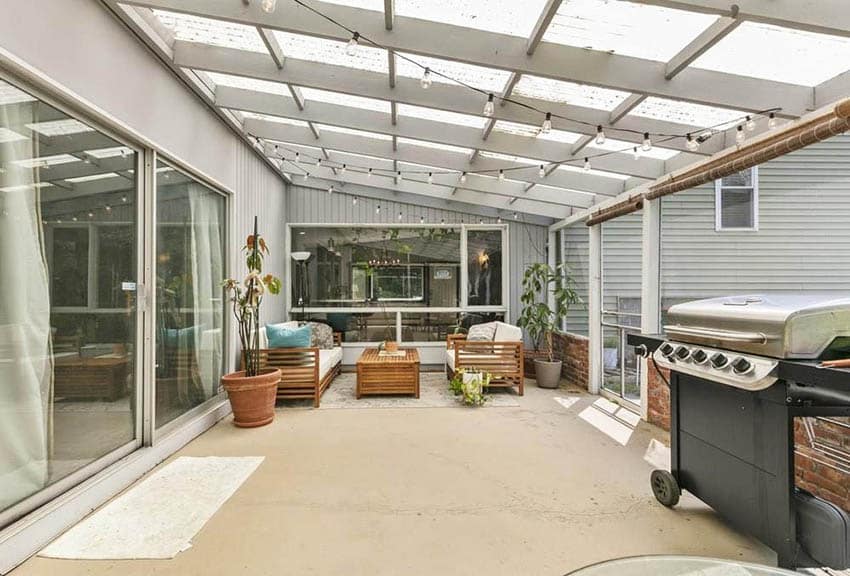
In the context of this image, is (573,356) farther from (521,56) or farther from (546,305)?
(521,56)

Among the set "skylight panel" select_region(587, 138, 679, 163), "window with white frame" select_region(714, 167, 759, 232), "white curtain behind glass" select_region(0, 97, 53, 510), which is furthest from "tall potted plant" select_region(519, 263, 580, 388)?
"white curtain behind glass" select_region(0, 97, 53, 510)

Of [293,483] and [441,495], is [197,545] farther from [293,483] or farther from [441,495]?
[441,495]

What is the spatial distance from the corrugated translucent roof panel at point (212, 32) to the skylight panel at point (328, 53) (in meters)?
0.20

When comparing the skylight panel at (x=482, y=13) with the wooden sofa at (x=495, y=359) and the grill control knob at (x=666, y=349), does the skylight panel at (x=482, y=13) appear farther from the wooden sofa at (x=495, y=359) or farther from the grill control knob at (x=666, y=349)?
the wooden sofa at (x=495, y=359)

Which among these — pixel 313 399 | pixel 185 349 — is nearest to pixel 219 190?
pixel 185 349

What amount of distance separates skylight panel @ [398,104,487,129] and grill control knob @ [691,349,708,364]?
272cm

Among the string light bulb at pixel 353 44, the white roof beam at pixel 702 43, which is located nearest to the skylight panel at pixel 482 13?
the string light bulb at pixel 353 44

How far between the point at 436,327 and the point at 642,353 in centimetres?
447

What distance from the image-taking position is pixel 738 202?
4.06 meters

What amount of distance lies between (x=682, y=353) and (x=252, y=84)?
429 centimetres

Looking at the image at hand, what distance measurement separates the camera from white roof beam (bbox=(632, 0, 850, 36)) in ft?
6.16

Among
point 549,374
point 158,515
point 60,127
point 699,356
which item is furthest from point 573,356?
A: point 60,127

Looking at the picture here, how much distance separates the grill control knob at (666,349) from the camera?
2.45m

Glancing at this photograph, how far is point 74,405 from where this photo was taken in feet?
7.93
